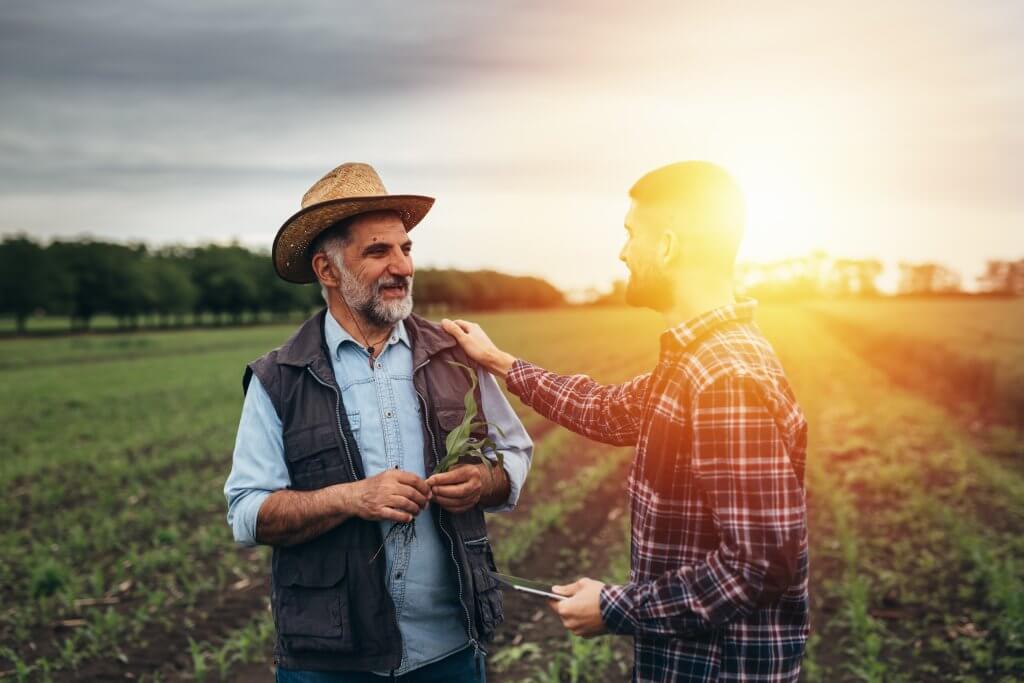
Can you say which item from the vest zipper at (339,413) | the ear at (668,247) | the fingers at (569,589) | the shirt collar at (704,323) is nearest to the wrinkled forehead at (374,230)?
the vest zipper at (339,413)

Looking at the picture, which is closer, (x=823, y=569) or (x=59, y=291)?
(x=823, y=569)

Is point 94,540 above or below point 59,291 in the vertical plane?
below

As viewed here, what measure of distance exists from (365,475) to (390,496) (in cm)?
36

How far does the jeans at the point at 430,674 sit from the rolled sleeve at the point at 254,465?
557 millimetres

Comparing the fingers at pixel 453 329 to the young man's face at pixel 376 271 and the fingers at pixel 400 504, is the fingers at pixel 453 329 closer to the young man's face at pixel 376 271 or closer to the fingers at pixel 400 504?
the young man's face at pixel 376 271

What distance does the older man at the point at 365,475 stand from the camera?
2.80 m

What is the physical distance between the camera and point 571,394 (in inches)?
128

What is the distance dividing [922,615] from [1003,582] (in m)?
0.90

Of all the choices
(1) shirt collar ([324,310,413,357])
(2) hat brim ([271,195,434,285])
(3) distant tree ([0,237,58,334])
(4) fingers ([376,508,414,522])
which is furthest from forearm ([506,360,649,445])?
(3) distant tree ([0,237,58,334])

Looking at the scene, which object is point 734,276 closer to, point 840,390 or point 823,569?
point 823,569

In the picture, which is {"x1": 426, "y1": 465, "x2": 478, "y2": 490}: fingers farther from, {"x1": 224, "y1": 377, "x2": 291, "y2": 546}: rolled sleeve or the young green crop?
{"x1": 224, "y1": 377, "x2": 291, "y2": 546}: rolled sleeve

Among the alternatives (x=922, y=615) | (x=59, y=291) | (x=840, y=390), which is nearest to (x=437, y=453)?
(x=922, y=615)

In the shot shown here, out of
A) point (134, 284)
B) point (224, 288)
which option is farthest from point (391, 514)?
point (224, 288)

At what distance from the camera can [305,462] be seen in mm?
2916
